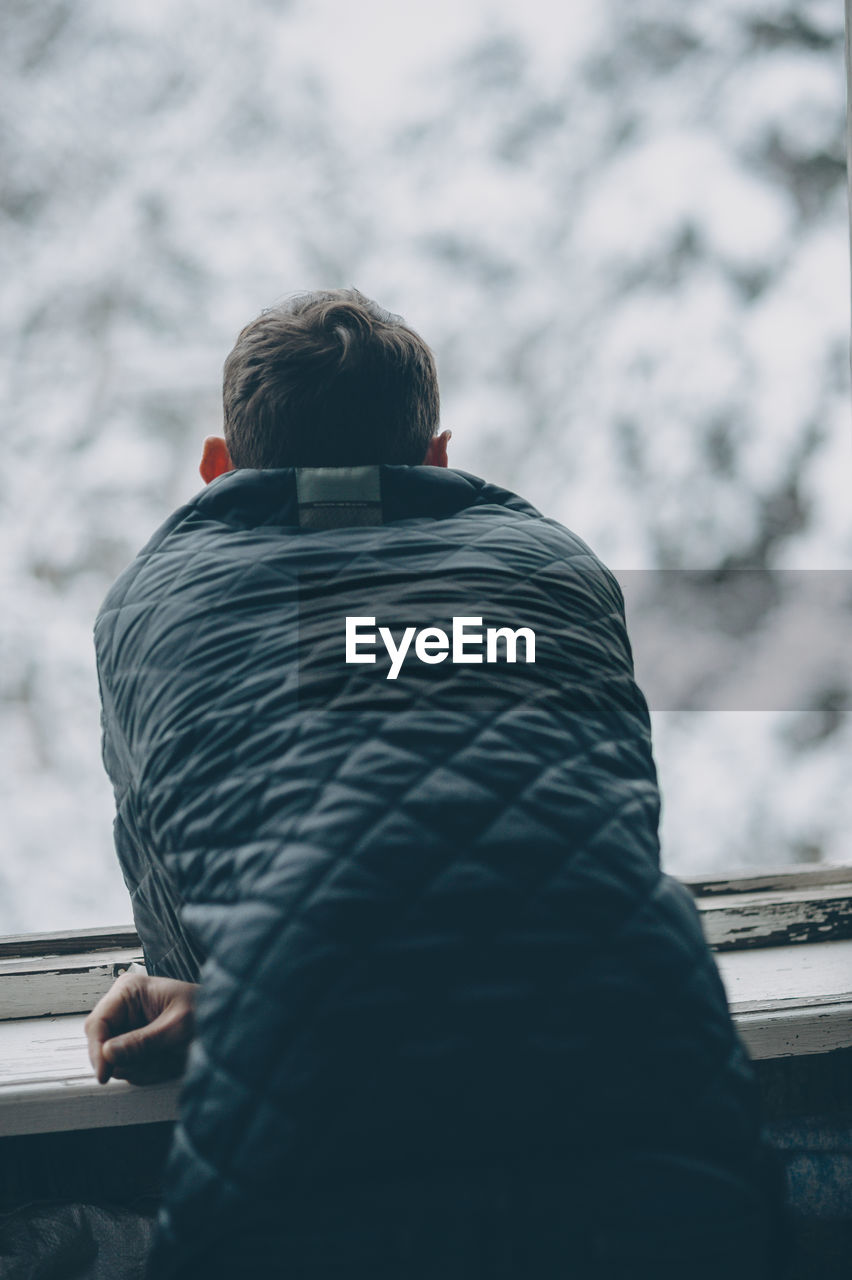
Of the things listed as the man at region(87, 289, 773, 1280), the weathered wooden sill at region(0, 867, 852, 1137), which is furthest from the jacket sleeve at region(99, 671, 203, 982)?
the weathered wooden sill at region(0, 867, 852, 1137)

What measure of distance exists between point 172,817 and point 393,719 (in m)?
0.16

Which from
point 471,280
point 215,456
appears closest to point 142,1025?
point 215,456

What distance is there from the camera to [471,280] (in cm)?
100

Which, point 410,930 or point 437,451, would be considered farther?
point 437,451

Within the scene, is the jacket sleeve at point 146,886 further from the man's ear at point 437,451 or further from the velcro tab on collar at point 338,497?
the man's ear at point 437,451

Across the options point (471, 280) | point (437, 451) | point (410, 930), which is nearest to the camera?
point (410, 930)

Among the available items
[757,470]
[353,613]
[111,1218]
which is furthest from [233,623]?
[757,470]

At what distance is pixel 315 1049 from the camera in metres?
0.47

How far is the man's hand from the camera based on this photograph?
2.22 feet

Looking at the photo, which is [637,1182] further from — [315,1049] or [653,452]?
[653,452]

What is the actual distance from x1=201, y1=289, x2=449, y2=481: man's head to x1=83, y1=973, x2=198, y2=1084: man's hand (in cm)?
40

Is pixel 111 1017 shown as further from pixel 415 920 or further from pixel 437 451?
pixel 437 451

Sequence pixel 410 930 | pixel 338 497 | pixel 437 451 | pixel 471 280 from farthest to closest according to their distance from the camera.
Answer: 1. pixel 471 280
2. pixel 437 451
3. pixel 338 497
4. pixel 410 930

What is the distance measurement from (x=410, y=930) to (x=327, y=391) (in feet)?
1.34
